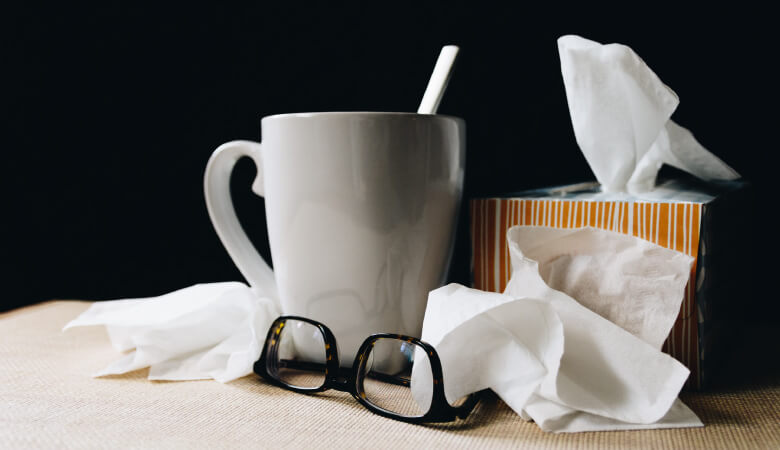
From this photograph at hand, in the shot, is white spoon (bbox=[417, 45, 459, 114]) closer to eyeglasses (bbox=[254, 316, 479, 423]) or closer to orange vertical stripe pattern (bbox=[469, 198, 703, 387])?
orange vertical stripe pattern (bbox=[469, 198, 703, 387])

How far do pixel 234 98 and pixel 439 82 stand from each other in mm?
346

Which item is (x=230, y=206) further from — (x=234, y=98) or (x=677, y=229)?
(x=677, y=229)

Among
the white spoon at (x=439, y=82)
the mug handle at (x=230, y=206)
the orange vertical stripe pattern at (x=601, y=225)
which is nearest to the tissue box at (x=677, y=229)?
the orange vertical stripe pattern at (x=601, y=225)

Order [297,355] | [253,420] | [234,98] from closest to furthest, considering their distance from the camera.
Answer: [253,420] → [297,355] → [234,98]

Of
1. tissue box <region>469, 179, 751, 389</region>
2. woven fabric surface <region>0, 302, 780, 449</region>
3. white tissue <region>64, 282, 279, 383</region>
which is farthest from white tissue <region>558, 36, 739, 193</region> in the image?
white tissue <region>64, 282, 279, 383</region>

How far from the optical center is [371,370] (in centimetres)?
50

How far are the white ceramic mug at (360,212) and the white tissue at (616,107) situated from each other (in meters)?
0.11

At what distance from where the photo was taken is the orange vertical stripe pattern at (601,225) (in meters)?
0.47

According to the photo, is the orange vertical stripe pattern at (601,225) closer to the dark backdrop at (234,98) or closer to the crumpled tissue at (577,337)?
the crumpled tissue at (577,337)

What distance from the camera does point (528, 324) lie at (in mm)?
452

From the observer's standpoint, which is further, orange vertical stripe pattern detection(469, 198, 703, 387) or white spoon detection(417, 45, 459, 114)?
white spoon detection(417, 45, 459, 114)

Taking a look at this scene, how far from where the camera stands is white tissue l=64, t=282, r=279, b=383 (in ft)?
1.79

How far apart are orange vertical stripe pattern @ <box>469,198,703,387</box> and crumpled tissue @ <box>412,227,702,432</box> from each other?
15 millimetres

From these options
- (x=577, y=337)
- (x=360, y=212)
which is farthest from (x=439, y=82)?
(x=577, y=337)
